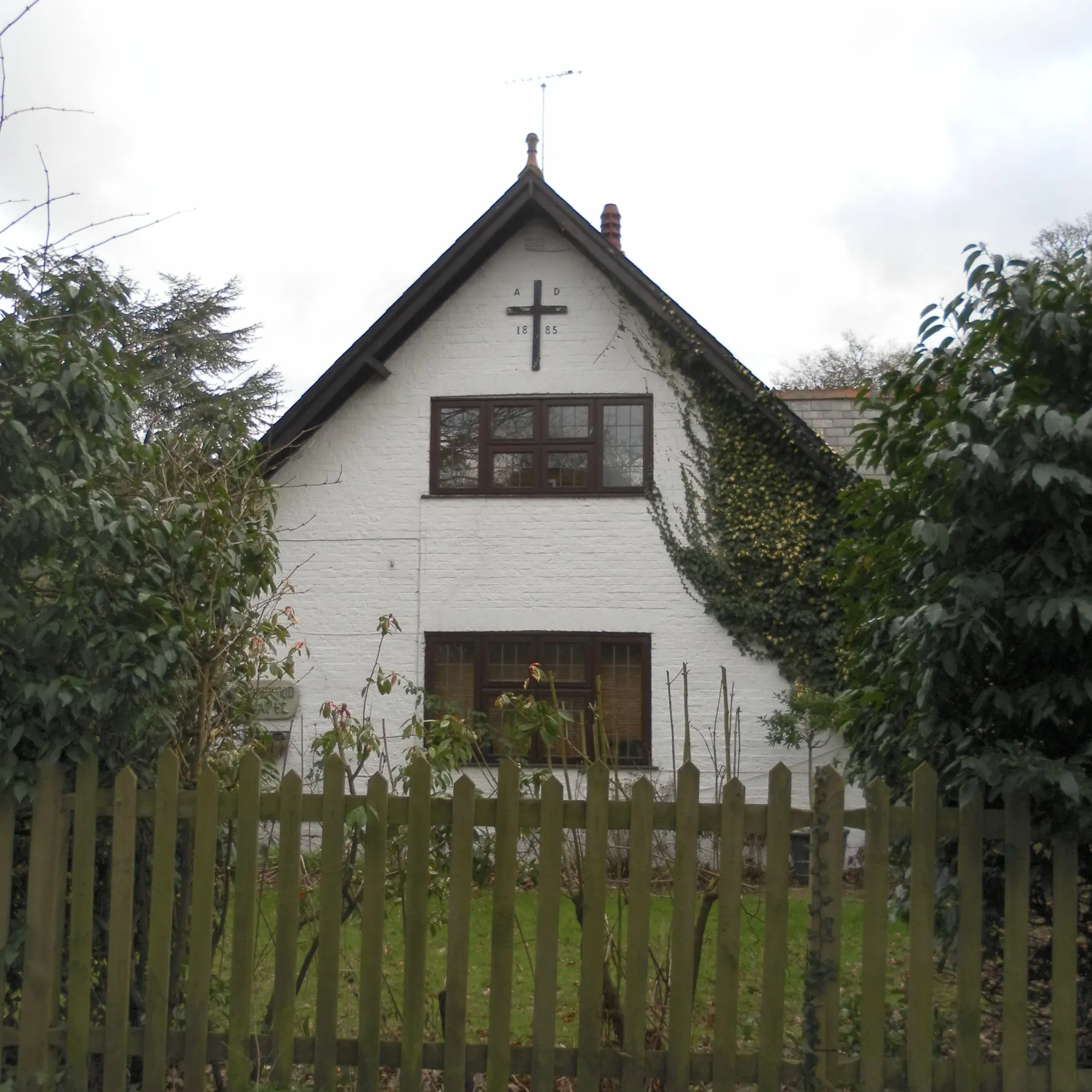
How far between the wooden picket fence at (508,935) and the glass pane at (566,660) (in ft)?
26.2

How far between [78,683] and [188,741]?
69cm

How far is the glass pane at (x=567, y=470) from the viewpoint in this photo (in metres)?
12.9

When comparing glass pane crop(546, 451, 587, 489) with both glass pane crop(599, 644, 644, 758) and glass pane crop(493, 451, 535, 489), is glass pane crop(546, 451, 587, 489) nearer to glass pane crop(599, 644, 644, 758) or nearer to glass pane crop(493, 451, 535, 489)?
glass pane crop(493, 451, 535, 489)

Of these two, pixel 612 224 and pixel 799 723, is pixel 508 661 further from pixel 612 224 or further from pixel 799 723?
pixel 612 224

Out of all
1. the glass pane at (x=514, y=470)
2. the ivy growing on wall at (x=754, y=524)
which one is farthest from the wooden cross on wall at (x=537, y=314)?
the ivy growing on wall at (x=754, y=524)

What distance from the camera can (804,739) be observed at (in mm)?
12102

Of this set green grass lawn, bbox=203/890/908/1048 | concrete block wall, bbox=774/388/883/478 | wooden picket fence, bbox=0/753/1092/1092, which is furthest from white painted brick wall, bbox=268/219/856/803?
wooden picket fence, bbox=0/753/1092/1092

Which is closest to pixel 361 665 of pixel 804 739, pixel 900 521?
pixel 804 739

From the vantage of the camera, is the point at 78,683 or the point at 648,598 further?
the point at 648,598

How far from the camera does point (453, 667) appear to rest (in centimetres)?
1286

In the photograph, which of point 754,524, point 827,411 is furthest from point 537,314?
point 827,411

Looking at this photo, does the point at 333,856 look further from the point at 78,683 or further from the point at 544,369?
the point at 544,369

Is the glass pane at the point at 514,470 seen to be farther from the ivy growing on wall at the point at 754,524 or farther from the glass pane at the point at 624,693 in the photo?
the glass pane at the point at 624,693

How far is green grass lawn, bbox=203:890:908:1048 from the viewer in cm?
550
